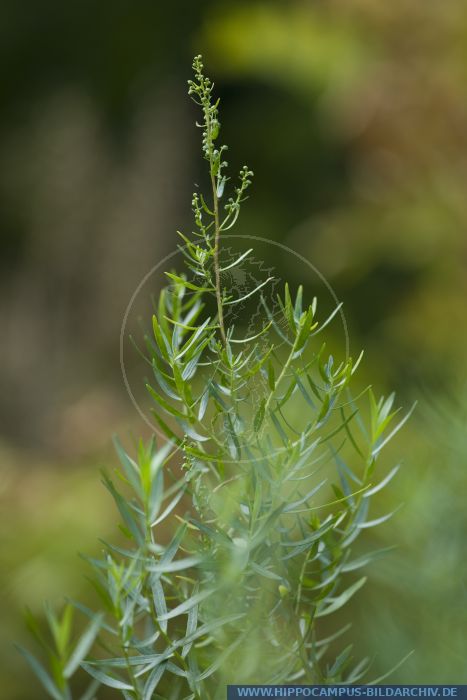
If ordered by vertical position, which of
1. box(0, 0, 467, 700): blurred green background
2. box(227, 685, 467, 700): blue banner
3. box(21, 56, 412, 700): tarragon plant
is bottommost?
box(227, 685, 467, 700): blue banner

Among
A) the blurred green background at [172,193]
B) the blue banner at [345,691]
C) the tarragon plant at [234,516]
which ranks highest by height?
the blurred green background at [172,193]

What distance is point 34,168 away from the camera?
2.01 m

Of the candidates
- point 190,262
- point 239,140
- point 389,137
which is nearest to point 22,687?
point 389,137

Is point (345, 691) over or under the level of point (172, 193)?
under

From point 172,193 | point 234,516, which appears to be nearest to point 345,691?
point 234,516

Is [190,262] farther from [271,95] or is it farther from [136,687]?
[271,95]

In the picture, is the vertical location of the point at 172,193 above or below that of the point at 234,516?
above

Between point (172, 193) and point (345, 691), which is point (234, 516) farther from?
point (172, 193)

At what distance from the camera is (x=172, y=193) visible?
1909 mm

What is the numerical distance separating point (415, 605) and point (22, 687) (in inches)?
34.1

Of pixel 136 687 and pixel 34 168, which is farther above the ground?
pixel 34 168

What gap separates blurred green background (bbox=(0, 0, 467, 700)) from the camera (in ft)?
3.91

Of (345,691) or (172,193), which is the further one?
(172,193)

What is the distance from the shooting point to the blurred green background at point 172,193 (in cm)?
119
